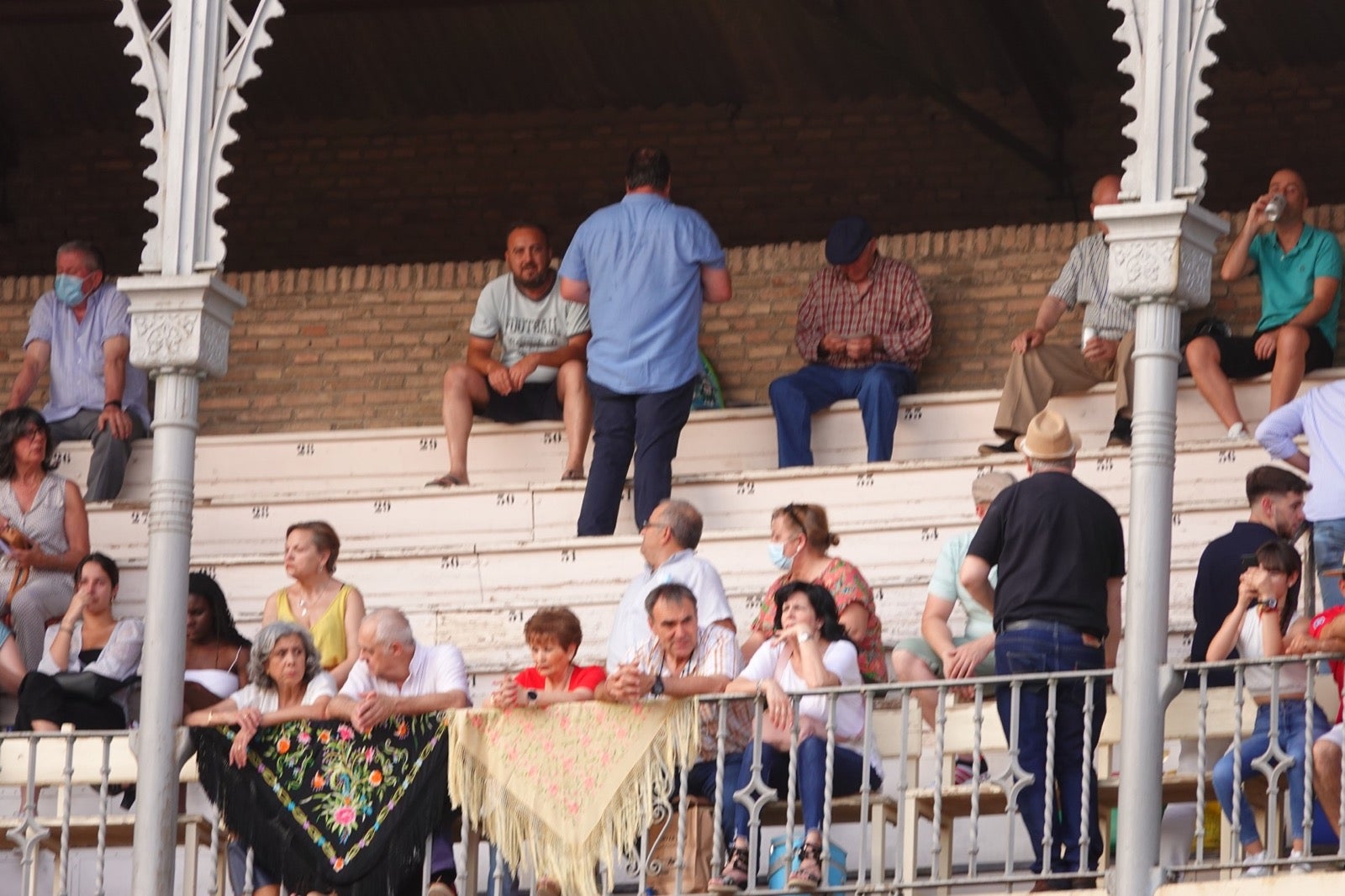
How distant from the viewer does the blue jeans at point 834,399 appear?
12.7m

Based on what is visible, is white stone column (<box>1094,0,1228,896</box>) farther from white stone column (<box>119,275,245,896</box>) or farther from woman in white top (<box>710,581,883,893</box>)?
white stone column (<box>119,275,245,896</box>)

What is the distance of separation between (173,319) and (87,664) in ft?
5.54

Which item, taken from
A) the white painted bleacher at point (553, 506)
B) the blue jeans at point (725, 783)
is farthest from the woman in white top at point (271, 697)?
the white painted bleacher at point (553, 506)

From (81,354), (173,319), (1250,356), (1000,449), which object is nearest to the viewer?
(173,319)

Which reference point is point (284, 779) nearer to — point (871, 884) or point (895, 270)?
point (871, 884)

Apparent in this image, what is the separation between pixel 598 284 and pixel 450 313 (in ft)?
9.03

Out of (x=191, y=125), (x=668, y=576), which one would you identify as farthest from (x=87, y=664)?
(x=668, y=576)

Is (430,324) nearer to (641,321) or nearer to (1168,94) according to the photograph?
(641,321)

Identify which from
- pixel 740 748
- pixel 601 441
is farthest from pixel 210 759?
pixel 601 441

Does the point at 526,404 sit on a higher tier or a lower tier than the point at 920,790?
higher

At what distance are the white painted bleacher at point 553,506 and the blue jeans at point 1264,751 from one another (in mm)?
2104

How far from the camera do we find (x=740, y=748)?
9227 millimetres

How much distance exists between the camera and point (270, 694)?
958 centimetres

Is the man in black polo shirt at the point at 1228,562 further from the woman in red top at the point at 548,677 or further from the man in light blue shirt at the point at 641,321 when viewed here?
the man in light blue shirt at the point at 641,321
